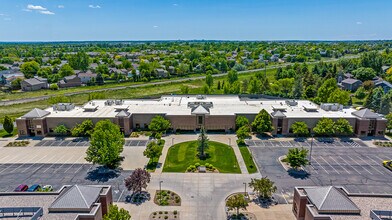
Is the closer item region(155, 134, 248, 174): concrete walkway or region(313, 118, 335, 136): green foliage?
region(155, 134, 248, 174): concrete walkway

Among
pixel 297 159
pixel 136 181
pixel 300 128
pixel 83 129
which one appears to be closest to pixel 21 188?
pixel 136 181

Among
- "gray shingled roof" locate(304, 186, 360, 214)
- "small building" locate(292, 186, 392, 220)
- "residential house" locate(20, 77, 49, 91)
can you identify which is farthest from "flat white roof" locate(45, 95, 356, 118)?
"residential house" locate(20, 77, 49, 91)

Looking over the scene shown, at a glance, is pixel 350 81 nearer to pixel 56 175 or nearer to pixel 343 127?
pixel 343 127

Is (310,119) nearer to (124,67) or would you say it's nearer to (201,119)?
(201,119)

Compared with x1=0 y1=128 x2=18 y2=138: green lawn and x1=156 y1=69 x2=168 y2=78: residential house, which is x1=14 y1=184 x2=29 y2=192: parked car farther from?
x1=156 y1=69 x2=168 y2=78: residential house

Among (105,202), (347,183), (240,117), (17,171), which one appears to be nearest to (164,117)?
(240,117)

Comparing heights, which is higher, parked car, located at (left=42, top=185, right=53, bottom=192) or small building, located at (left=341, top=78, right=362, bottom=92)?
small building, located at (left=341, top=78, right=362, bottom=92)

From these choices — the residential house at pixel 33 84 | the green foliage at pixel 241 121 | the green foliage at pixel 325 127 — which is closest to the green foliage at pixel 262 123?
the green foliage at pixel 241 121
